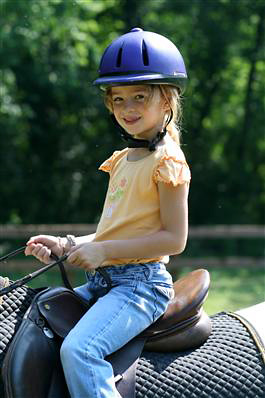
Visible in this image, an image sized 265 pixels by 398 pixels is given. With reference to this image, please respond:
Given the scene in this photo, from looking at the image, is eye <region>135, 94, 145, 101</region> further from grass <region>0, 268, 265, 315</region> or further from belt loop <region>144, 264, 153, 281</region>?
grass <region>0, 268, 265, 315</region>

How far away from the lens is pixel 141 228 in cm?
286

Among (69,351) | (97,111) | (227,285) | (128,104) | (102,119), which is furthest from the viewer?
(102,119)

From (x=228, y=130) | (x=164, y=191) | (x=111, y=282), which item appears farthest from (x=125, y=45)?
(x=228, y=130)

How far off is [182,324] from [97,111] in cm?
1404

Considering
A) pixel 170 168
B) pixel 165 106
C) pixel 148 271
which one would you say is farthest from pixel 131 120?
pixel 148 271

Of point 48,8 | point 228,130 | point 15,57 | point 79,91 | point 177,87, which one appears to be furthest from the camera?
point 228,130

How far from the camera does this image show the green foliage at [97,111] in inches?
603

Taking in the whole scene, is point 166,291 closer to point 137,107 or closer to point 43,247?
point 43,247

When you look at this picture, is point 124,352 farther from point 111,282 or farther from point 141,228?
point 141,228

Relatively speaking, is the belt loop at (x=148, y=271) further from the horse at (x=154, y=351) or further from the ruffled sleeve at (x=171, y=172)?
the ruffled sleeve at (x=171, y=172)

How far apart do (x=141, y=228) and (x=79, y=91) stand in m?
13.5

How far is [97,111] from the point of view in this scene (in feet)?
54.6

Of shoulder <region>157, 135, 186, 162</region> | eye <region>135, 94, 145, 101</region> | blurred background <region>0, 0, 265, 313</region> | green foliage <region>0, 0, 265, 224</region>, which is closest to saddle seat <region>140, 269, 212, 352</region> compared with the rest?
shoulder <region>157, 135, 186, 162</region>

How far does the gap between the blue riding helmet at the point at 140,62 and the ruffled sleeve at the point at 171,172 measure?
1.05ft
